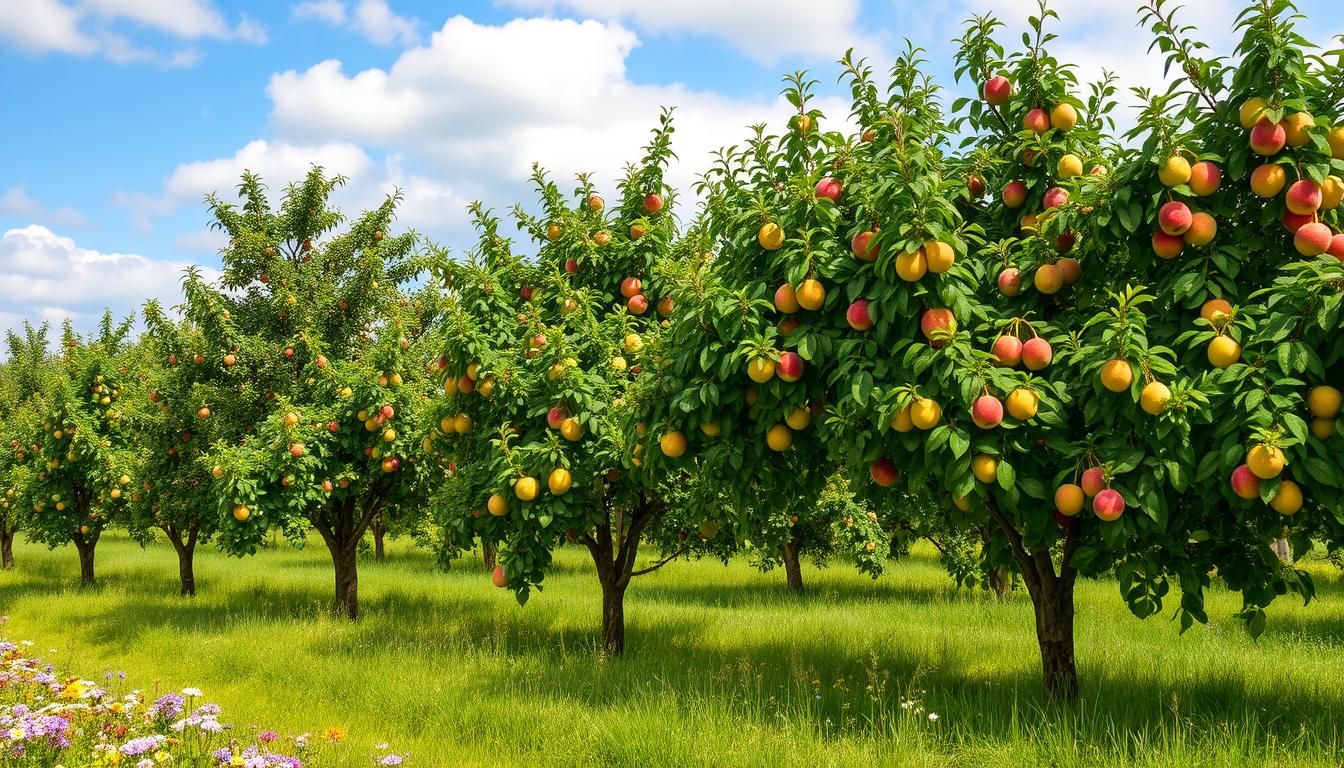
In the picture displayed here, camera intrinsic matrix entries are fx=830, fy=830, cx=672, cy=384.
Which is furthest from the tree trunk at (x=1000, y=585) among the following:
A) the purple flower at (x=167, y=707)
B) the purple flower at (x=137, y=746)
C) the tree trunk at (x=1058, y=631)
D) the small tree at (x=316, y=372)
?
the purple flower at (x=137, y=746)

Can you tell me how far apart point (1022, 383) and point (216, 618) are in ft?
40.0

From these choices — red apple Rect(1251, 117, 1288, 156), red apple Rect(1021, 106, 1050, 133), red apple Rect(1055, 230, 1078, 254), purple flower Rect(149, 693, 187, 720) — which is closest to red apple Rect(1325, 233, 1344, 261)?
red apple Rect(1251, 117, 1288, 156)

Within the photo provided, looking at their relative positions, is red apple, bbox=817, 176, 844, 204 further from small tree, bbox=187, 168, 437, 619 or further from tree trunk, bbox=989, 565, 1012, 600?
tree trunk, bbox=989, 565, 1012, 600

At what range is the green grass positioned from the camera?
17.1 feet

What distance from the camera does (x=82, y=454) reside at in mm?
15391

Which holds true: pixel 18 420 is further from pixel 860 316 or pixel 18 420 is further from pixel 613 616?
pixel 860 316

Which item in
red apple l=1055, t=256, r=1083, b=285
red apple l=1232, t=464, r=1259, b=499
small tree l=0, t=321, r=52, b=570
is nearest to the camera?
red apple l=1232, t=464, r=1259, b=499

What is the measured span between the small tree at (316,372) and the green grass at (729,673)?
1621 mm

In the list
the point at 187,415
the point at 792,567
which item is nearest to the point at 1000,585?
the point at 792,567

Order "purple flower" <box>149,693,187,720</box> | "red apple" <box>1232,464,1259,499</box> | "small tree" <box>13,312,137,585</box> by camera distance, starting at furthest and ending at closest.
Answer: "small tree" <box>13,312,137,585</box>, "purple flower" <box>149,693,187,720</box>, "red apple" <box>1232,464,1259,499</box>

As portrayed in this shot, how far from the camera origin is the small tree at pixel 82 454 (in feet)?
50.4

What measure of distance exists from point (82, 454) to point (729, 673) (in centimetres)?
1416

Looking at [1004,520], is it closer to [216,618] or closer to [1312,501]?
[1312,501]

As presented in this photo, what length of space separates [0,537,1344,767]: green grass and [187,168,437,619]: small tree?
5.32 ft
